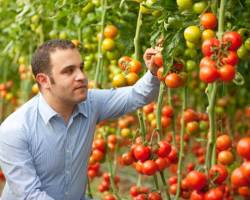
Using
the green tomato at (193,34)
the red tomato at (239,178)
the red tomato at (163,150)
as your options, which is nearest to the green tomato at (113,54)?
the red tomato at (163,150)

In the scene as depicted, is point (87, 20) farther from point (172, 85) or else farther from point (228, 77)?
point (228, 77)

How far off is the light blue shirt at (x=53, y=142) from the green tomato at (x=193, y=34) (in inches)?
23.0

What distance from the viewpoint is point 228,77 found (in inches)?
60.7

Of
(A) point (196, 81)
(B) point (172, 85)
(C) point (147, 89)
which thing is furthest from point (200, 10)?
(A) point (196, 81)

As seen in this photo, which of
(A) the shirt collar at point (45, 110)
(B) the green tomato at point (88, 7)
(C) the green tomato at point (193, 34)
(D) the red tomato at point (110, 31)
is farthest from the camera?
(B) the green tomato at point (88, 7)

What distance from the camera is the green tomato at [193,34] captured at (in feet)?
5.92

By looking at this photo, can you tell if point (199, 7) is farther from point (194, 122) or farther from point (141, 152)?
point (194, 122)

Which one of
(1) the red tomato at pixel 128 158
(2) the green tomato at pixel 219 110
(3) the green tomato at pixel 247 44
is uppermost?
(3) the green tomato at pixel 247 44

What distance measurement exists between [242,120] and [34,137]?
3.03m

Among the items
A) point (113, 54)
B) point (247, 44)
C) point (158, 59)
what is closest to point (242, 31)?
point (247, 44)

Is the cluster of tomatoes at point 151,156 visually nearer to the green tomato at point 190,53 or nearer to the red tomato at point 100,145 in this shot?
the green tomato at point 190,53

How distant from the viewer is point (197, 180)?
166cm

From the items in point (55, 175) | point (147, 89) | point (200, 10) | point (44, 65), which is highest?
point (200, 10)

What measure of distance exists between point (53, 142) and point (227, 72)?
42.6 inches
